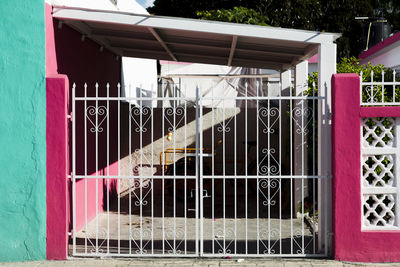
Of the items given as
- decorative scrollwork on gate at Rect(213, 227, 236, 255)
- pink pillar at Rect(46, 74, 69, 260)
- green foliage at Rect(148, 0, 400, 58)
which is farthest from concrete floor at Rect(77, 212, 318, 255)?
green foliage at Rect(148, 0, 400, 58)

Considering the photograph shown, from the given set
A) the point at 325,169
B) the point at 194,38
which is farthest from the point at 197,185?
the point at 194,38

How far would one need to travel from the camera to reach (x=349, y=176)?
6074 millimetres

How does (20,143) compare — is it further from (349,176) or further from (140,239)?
(349,176)

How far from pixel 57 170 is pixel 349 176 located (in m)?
3.34

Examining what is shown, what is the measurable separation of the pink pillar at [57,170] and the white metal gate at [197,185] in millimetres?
153

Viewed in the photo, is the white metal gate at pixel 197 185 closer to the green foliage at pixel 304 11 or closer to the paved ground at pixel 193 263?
the paved ground at pixel 193 263

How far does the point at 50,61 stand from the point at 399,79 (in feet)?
16.4

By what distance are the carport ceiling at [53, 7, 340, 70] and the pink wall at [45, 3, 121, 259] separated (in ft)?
0.79

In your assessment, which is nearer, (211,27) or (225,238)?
(211,27)

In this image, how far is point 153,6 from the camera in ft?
81.7

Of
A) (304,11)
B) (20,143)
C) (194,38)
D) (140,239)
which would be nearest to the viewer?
(20,143)

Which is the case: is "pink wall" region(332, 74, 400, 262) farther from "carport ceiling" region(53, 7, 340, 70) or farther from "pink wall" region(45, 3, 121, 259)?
"pink wall" region(45, 3, 121, 259)

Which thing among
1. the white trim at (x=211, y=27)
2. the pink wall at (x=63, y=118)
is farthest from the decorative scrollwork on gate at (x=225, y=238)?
the white trim at (x=211, y=27)

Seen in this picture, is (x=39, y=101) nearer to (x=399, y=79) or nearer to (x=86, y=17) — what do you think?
(x=86, y=17)
